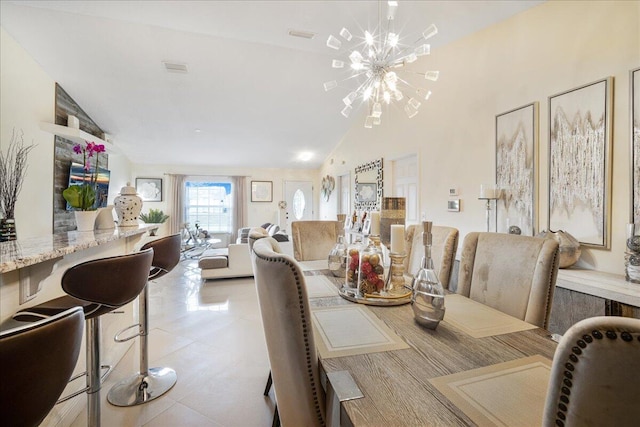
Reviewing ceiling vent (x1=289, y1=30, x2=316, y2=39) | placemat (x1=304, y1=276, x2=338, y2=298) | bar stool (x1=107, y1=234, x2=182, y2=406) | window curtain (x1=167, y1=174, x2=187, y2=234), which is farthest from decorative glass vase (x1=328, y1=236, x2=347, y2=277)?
window curtain (x1=167, y1=174, x2=187, y2=234)

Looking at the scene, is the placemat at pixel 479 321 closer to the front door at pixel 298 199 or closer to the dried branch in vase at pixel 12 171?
the dried branch in vase at pixel 12 171

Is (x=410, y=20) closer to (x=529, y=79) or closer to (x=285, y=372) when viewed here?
(x=529, y=79)

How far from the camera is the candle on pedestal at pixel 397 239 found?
1.24 meters

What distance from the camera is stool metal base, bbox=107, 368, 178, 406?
1.72 metres

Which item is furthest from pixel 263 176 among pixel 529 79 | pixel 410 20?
pixel 529 79

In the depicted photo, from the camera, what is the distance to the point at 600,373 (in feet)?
1.05

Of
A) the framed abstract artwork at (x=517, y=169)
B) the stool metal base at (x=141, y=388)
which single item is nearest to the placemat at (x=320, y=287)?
the stool metal base at (x=141, y=388)

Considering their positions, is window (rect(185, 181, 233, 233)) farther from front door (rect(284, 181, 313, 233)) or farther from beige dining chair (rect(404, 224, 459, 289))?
beige dining chair (rect(404, 224, 459, 289))

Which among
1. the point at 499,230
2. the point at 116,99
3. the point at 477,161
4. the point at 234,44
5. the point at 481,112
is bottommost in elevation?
the point at 499,230

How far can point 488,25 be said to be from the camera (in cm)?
271

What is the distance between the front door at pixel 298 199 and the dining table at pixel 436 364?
6.86m

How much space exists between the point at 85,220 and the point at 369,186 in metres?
3.93

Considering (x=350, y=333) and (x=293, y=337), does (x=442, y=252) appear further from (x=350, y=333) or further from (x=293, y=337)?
(x=293, y=337)

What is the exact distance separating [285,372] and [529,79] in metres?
3.00
